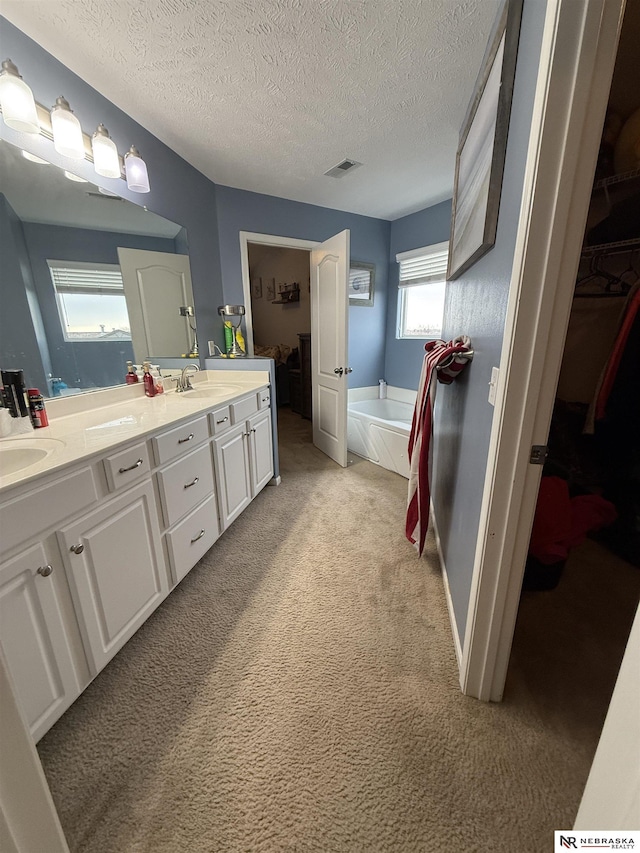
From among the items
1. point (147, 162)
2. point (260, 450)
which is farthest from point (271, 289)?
point (260, 450)

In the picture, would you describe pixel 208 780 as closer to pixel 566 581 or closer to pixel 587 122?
pixel 566 581

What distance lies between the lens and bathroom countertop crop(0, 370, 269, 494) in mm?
1024

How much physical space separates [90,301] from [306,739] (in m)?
2.12

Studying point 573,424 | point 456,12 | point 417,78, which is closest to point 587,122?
point 456,12

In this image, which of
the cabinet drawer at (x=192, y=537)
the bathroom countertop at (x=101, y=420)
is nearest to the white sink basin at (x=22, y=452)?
the bathroom countertop at (x=101, y=420)

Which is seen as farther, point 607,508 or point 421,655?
point 607,508

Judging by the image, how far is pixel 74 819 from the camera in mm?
869

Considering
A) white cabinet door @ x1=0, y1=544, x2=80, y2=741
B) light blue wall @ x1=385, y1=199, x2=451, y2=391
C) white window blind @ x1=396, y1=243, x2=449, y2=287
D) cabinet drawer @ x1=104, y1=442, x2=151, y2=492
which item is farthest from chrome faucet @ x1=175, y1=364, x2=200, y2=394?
white window blind @ x1=396, y1=243, x2=449, y2=287

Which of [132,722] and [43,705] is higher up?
[43,705]

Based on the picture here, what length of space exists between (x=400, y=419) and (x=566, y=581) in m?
2.28

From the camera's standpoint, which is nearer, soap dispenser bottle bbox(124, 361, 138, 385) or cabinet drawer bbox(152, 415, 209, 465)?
cabinet drawer bbox(152, 415, 209, 465)

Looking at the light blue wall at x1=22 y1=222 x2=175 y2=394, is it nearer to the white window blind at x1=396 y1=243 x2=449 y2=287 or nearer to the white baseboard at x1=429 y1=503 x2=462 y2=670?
→ the white baseboard at x1=429 y1=503 x2=462 y2=670

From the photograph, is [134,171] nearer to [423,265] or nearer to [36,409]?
[36,409]

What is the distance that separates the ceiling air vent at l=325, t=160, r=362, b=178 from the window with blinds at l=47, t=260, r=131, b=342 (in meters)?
1.82
